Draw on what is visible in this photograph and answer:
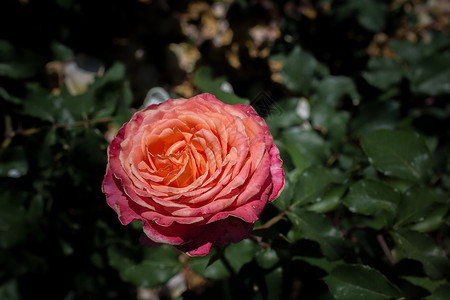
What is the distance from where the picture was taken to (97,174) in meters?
0.95

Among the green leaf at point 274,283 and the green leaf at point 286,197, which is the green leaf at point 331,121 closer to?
the green leaf at point 286,197

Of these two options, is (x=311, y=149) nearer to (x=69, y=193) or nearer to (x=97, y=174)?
(x=97, y=174)

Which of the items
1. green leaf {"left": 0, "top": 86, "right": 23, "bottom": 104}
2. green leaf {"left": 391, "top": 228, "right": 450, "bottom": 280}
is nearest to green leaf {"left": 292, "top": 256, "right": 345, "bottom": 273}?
green leaf {"left": 391, "top": 228, "right": 450, "bottom": 280}

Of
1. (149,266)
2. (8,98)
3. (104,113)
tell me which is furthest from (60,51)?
(149,266)

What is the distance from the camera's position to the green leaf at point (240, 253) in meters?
0.85

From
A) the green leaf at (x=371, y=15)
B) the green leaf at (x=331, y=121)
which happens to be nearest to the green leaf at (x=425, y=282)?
the green leaf at (x=331, y=121)

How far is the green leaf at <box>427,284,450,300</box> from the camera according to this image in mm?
700

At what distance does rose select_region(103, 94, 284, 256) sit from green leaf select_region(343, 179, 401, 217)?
0.30 meters

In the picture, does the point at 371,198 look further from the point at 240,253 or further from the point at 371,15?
the point at 371,15

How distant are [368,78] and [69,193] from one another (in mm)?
1101

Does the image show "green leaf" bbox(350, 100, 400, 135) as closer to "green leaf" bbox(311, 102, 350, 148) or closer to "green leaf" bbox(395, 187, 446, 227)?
"green leaf" bbox(311, 102, 350, 148)

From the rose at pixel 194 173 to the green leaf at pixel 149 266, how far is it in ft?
1.39

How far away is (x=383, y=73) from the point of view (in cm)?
121

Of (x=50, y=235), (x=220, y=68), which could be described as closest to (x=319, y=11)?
(x=220, y=68)
